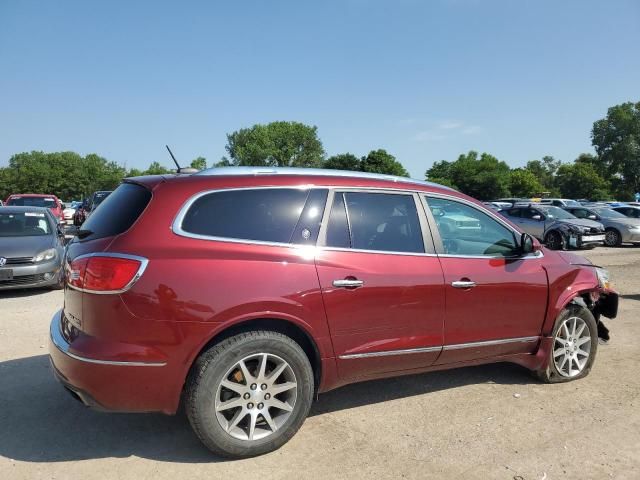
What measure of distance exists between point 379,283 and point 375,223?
0.46 meters

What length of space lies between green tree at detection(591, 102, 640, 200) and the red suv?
242 feet

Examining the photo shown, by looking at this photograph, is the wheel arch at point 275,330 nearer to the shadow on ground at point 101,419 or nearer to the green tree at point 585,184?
the shadow on ground at point 101,419

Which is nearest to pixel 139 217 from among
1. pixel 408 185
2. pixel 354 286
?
pixel 354 286

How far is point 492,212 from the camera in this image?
170 inches

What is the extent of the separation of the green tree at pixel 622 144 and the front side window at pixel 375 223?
2915 inches

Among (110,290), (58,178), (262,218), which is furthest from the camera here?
(58,178)

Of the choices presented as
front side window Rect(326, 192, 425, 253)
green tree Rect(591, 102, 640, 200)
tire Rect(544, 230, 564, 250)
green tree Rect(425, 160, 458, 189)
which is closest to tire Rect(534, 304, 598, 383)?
front side window Rect(326, 192, 425, 253)

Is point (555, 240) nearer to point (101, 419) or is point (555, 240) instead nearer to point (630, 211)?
point (630, 211)

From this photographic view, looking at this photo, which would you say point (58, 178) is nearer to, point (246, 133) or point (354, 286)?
point (246, 133)

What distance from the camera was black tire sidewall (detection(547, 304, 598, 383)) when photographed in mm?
4406

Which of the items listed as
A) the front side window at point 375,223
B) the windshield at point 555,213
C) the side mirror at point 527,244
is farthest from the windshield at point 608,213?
the front side window at point 375,223

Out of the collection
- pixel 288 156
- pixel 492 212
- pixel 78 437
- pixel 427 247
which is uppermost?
pixel 288 156

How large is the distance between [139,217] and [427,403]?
2.66 m

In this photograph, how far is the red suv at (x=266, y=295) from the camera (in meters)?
2.92
